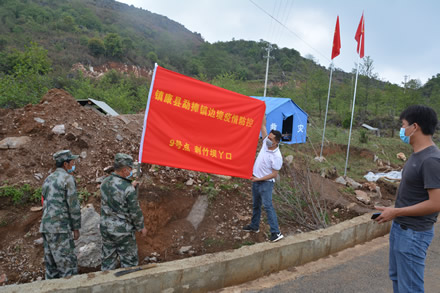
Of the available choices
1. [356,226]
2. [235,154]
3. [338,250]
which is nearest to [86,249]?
[235,154]

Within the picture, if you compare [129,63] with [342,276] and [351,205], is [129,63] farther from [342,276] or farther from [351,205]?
[342,276]

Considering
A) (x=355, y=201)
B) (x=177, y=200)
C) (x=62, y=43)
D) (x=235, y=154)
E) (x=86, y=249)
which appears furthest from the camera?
(x=62, y=43)

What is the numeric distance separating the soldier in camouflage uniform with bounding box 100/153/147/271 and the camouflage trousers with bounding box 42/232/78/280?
35 cm

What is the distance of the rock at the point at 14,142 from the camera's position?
4.56 meters

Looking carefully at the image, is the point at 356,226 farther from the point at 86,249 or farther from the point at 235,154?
the point at 86,249

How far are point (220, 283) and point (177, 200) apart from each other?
2000 millimetres

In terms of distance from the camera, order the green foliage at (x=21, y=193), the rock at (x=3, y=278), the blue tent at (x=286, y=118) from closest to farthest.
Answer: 1. the rock at (x=3, y=278)
2. the green foliage at (x=21, y=193)
3. the blue tent at (x=286, y=118)

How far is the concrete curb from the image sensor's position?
239cm

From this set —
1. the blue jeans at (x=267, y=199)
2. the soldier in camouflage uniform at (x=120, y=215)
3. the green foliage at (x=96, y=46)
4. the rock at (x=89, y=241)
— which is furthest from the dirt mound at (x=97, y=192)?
the green foliage at (x=96, y=46)

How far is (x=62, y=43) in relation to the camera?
48.7 metres

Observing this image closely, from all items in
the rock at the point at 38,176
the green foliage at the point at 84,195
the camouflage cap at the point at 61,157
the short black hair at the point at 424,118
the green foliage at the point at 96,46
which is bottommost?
the green foliage at the point at 84,195

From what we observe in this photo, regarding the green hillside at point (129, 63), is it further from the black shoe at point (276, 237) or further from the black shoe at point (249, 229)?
the black shoe at point (276, 237)

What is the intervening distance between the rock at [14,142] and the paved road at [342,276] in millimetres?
4080

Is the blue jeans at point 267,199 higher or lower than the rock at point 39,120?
lower
